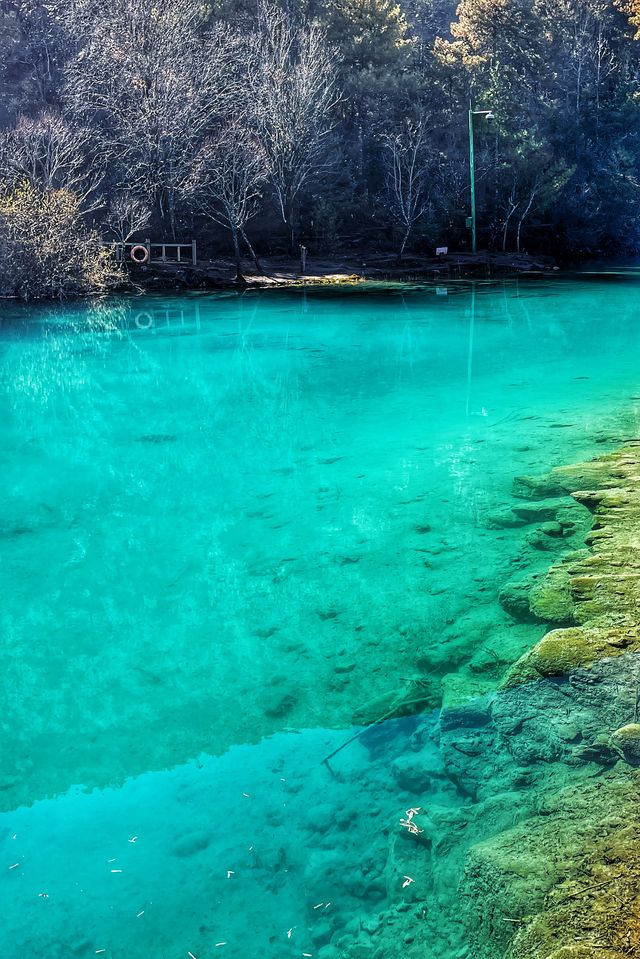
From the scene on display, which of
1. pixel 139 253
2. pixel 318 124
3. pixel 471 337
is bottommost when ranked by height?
pixel 471 337

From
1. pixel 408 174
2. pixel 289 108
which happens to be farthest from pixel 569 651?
pixel 408 174

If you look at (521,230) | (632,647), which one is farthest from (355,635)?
(521,230)

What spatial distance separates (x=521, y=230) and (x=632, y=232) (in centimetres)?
646

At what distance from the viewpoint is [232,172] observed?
3603 cm

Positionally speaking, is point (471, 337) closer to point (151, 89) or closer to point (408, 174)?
point (151, 89)

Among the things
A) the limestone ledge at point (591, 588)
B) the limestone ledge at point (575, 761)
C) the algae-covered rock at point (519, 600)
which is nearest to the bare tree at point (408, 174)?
the limestone ledge at point (591, 588)

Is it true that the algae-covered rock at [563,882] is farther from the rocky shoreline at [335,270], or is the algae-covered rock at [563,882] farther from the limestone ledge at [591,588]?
the rocky shoreline at [335,270]

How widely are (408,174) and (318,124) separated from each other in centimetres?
503

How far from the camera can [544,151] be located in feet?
140

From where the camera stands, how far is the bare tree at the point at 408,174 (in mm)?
39719

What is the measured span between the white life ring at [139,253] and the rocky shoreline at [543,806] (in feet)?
98.3

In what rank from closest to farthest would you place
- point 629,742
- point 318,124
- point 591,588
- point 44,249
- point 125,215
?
point 629,742 → point 591,588 → point 44,249 → point 125,215 → point 318,124

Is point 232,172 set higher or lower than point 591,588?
higher

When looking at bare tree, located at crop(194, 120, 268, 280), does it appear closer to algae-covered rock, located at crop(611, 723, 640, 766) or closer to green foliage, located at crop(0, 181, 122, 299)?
green foliage, located at crop(0, 181, 122, 299)
